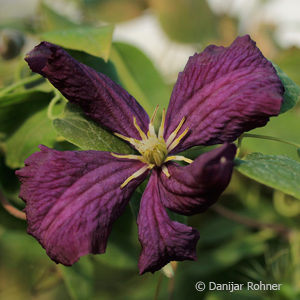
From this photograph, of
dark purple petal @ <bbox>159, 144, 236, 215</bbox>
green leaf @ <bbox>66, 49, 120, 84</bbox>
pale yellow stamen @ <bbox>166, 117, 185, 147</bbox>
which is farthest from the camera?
green leaf @ <bbox>66, 49, 120, 84</bbox>

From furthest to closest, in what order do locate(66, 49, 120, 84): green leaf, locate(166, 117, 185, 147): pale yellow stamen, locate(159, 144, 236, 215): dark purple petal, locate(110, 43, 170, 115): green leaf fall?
1. locate(110, 43, 170, 115): green leaf
2. locate(66, 49, 120, 84): green leaf
3. locate(166, 117, 185, 147): pale yellow stamen
4. locate(159, 144, 236, 215): dark purple petal

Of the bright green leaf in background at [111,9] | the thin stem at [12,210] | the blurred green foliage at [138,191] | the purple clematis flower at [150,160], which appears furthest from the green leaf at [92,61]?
the bright green leaf in background at [111,9]

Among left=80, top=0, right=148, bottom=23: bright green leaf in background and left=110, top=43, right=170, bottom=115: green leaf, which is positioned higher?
left=80, top=0, right=148, bottom=23: bright green leaf in background

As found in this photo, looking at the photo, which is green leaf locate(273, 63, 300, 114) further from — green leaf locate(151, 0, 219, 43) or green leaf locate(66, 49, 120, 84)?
green leaf locate(151, 0, 219, 43)

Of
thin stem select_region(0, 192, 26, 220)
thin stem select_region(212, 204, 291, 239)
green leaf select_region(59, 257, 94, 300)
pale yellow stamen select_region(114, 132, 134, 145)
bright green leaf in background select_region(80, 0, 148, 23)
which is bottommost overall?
green leaf select_region(59, 257, 94, 300)

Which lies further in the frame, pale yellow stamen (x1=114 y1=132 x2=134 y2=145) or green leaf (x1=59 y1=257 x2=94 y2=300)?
green leaf (x1=59 y1=257 x2=94 y2=300)

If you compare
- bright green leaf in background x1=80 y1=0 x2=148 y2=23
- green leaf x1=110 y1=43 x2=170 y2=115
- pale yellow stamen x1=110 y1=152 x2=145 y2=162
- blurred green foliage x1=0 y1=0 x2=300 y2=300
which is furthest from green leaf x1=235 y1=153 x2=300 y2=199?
bright green leaf in background x1=80 y1=0 x2=148 y2=23
